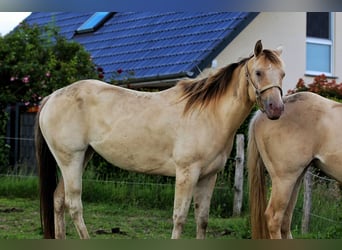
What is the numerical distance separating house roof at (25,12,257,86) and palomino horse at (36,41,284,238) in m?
5.09

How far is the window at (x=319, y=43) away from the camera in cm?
1275

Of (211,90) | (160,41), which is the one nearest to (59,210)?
(211,90)

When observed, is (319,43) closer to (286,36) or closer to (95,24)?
(286,36)

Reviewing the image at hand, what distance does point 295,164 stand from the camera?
4.11 meters

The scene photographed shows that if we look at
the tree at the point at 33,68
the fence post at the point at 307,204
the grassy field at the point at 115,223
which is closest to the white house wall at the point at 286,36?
the tree at the point at 33,68

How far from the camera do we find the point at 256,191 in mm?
4328

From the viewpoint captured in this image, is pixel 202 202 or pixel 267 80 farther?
pixel 202 202

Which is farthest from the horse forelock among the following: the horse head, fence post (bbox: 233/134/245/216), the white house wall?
the white house wall

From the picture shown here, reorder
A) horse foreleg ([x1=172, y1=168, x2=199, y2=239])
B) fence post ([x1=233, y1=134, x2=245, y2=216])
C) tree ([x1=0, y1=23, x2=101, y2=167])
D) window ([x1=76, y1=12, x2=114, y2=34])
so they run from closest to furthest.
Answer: horse foreleg ([x1=172, y1=168, x2=199, y2=239]) < fence post ([x1=233, y1=134, x2=245, y2=216]) < tree ([x1=0, y1=23, x2=101, y2=167]) < window ([x1=76, y1=12, x2=114, y2=34])

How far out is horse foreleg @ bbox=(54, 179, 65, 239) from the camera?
453cm

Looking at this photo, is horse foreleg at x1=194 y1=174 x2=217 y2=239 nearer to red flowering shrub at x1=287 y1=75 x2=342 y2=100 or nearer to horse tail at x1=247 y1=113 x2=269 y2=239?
horse tail at x1=247 y1=113 x2=269 y2=239

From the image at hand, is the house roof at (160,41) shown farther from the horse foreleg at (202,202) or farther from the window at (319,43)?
the horse foreleg at (202,202)

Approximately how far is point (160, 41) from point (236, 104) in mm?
8286

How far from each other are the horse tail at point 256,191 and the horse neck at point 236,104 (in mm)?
257
